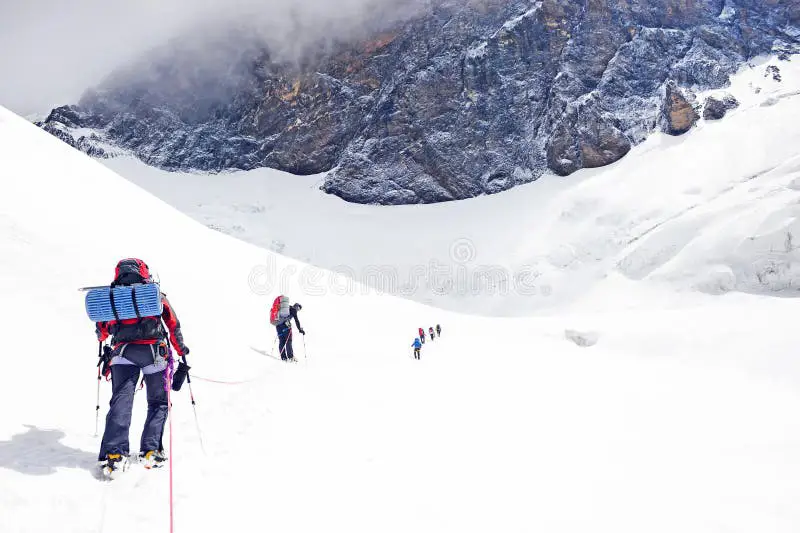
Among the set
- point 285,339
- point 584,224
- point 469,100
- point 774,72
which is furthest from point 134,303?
point 774,72

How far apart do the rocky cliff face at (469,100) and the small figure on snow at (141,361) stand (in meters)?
57.0

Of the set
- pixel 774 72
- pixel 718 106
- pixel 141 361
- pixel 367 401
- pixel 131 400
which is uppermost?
pixel 774 72

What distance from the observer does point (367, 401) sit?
7.31 meters

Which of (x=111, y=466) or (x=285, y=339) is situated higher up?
(x=285, y=339)

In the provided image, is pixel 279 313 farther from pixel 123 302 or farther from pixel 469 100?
pixel 469 100

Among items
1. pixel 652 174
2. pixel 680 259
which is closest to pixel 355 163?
pixel 652 174

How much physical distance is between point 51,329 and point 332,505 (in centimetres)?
605

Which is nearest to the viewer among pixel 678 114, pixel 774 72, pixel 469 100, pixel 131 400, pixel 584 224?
pixel 131 400

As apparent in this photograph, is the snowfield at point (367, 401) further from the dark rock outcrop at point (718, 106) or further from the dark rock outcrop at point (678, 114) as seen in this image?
the dark rock outcrop at point (718, 106)

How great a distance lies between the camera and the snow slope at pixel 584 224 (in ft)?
100

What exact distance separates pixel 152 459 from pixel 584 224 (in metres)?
45.5

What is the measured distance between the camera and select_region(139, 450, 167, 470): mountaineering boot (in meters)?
4.48

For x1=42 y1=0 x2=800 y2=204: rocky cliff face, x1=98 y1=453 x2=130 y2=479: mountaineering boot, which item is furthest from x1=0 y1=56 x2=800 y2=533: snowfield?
x1=42 y1=0 x2=800 y2=204: rocky cliff face

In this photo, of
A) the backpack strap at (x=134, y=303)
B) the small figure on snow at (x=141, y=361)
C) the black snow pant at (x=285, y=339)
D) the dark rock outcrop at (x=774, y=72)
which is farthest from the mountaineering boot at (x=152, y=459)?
the dark rock outcrop at (x=774, y=72)
